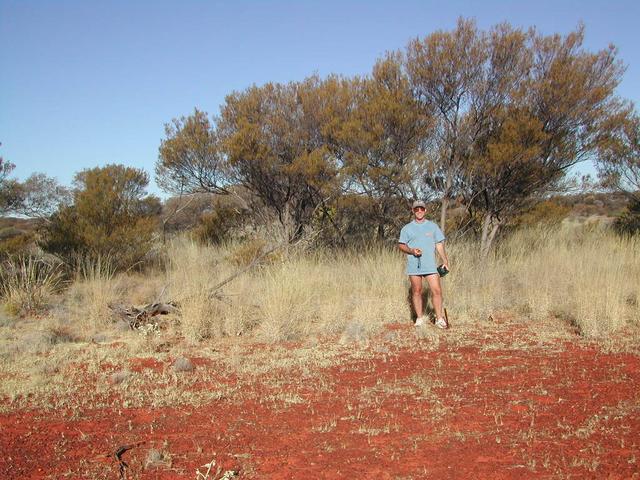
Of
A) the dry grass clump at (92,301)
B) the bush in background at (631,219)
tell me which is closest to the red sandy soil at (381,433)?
the dry grass clump at (92,301)

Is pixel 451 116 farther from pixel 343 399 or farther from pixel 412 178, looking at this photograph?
pixel 343 399

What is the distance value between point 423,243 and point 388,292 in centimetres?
138

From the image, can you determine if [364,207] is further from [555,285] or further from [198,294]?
[198,294]

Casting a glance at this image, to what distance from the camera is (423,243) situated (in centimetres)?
770

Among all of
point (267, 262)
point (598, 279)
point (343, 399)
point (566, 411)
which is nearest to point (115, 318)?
point (267, 262)

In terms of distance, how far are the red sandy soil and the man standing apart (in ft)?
7.60

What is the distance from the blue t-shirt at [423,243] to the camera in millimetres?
7664

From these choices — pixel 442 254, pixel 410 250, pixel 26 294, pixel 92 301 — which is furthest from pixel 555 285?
pixel 26 294

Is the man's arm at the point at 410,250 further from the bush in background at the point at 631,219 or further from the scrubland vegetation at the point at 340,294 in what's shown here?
the bush in background at the point at 631,219

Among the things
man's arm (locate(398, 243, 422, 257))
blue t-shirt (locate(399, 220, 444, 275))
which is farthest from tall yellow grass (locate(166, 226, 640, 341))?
man's arm (locate(398, 243, 422, 257))

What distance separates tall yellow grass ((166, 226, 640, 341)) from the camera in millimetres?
7320

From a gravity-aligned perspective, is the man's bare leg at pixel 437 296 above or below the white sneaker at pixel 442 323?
above

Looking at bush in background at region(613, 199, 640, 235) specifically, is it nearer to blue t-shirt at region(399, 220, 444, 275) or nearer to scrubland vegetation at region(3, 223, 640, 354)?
scrubland vegetation at region(3, 223, 640, 354)

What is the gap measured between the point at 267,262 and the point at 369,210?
121 inches
